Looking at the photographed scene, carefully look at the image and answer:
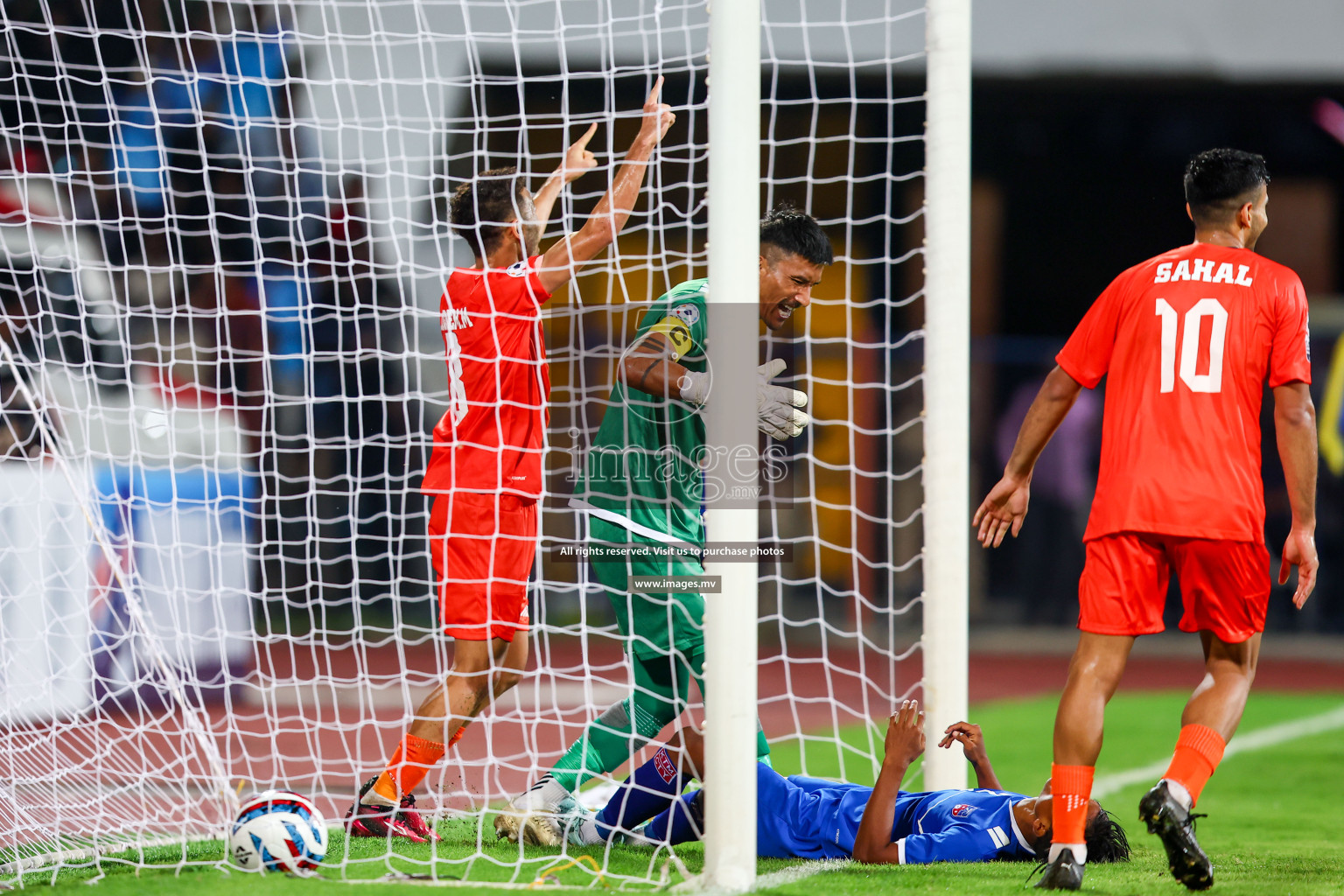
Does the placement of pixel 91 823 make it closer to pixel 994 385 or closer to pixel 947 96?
pixel 947 96

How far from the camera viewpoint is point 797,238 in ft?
12.9

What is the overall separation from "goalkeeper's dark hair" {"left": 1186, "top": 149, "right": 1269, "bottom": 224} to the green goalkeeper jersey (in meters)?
1.43

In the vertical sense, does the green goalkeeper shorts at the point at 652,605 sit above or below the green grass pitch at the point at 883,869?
above

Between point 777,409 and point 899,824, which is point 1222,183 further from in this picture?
point 899,824

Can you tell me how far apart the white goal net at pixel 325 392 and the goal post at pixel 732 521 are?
0.47ft

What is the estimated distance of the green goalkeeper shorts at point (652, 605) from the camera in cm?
381

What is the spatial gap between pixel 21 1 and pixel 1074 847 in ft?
32.2

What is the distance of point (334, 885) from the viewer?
334 cm

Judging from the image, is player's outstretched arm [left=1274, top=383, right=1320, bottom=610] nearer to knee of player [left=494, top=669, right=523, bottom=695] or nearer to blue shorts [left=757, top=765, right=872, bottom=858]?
blue shorts [left=757, top=765, right=872, bottom=858]

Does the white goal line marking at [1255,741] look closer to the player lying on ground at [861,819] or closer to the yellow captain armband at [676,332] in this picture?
the player lying on ground at [861,819]

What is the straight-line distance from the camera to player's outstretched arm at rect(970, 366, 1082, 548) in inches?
139

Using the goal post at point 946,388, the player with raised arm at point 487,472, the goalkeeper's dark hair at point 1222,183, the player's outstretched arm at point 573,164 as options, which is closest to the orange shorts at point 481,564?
the player with raised arm at point 487,472

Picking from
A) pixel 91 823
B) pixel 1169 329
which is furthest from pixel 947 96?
pixel 91 823

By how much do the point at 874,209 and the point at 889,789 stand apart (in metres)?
11.8
